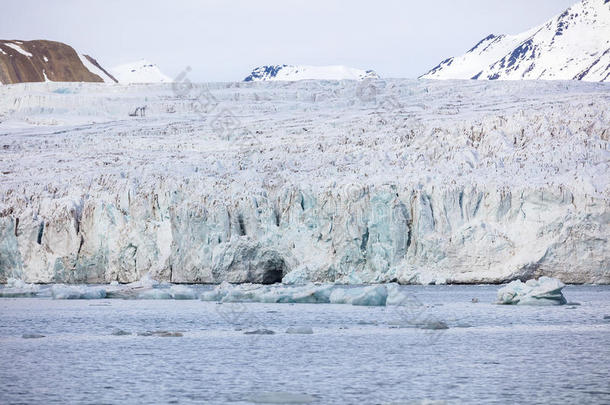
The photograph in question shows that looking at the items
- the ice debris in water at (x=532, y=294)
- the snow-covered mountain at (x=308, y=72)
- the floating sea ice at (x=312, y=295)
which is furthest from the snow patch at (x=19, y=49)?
the ice debris in water at (x=532, y=294)

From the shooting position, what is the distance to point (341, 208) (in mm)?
33719

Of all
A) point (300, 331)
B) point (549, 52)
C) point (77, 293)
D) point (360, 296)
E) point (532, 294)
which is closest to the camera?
point (300, 331)

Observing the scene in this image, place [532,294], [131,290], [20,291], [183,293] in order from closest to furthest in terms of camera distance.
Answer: [532,294]
[183,293]
[131,290]
[20,291]

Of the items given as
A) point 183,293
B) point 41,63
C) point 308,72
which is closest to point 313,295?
point 183,293

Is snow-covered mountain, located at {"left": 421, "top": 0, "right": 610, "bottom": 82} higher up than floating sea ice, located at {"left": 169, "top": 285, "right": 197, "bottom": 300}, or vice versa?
snow-covered mountain, located at {"left": 421, "top": 0, "right": 610, "bottom": 82}

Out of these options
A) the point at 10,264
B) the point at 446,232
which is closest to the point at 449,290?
the point at 446,232

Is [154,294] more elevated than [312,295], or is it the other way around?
[312,295]

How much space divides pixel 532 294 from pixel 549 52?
134452mm

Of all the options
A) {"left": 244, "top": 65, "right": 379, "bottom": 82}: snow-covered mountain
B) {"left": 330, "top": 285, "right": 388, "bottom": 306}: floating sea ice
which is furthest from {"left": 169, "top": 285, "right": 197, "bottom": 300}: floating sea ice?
{"left": 244, "top": 65, "right": 379, "bottom": 82}: snow-covered mountain

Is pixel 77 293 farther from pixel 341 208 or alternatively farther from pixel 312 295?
pixel 341 208

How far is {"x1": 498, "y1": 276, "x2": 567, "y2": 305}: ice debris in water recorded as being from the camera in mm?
24763

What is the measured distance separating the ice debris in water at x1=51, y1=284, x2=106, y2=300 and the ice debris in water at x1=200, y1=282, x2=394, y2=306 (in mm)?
4779

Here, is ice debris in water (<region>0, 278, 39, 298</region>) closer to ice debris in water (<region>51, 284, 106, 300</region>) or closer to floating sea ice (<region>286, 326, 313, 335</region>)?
ice debris in water (<region>51, 284, 106, 300</region>)

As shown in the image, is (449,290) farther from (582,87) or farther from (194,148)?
(582,87)
